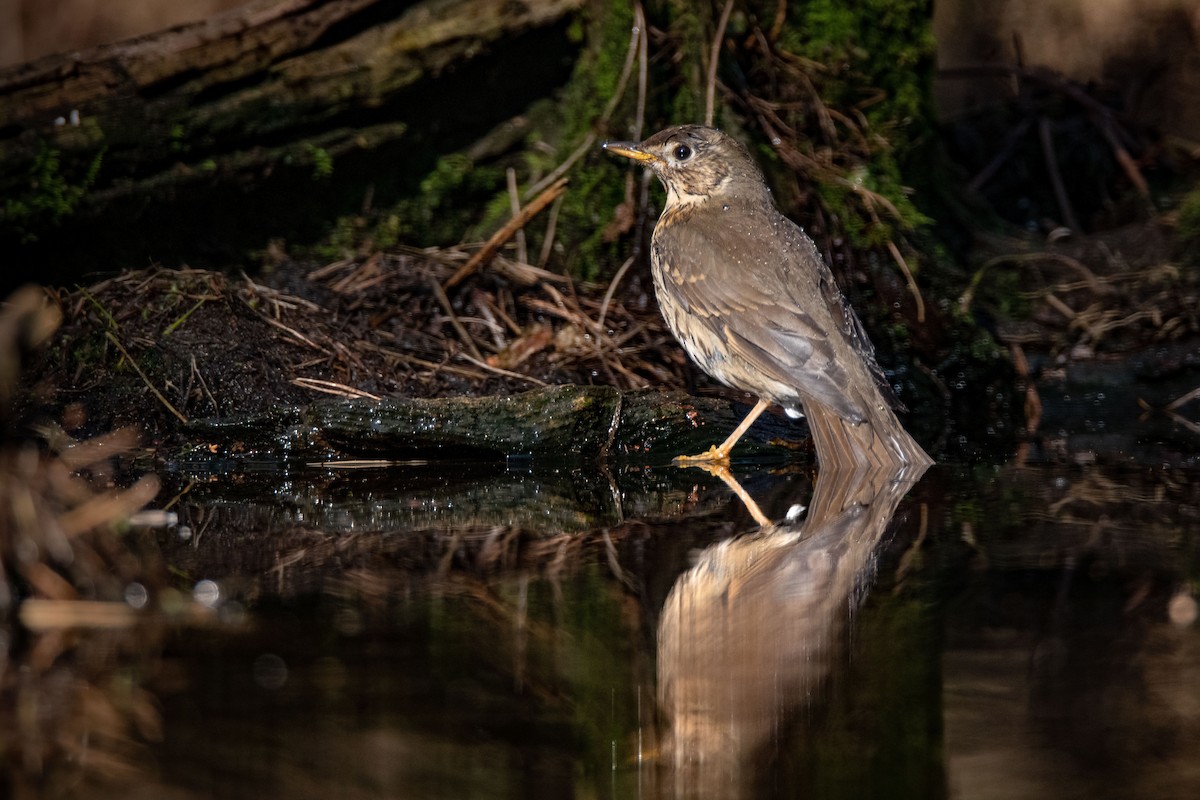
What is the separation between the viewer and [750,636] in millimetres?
3008

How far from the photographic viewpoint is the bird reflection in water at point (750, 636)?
2352 millimetres

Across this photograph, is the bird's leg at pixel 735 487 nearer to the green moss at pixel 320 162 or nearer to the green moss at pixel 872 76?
the green moss at pixel 872 76

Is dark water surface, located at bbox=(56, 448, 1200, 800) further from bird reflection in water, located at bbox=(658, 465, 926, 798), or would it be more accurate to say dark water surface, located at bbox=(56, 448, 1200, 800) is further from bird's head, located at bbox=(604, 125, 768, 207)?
bird's head, located at bbox=(604, 125, 768, 207)

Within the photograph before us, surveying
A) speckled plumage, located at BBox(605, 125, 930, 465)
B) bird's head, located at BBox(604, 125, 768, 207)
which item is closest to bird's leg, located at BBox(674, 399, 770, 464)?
speckled plumage, located at BBox(605, 125, 930, 465)

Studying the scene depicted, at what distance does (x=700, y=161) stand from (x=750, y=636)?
13.1ft

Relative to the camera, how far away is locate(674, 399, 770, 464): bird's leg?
5.97 meters

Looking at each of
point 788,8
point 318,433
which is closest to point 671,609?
point 318,433

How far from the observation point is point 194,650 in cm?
276

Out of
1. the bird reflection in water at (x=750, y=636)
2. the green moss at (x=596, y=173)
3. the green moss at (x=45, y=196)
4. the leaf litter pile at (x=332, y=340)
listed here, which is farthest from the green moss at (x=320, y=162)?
the bird reflection in water at (x=750, y=636)

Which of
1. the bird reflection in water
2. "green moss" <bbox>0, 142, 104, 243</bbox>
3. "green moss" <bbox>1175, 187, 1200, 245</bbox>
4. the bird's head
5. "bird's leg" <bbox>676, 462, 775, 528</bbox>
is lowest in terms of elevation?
"bird's leg" <bbox>676, 462, 775, 528</bbox>

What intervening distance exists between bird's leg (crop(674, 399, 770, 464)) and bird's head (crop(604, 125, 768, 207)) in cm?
124

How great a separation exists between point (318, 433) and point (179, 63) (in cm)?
233

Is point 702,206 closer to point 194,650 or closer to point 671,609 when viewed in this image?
point 671,609

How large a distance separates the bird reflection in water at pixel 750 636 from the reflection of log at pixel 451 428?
156 cm
